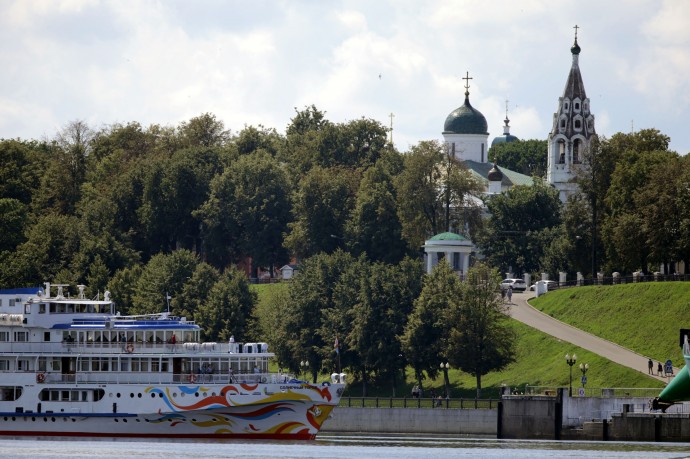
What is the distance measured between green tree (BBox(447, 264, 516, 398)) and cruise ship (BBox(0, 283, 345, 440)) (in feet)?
67.5

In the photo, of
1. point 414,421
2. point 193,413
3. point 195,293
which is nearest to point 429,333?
point 414,421

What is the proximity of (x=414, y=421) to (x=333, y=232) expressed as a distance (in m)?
54.9

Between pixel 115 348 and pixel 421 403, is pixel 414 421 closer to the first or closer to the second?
pixel 421 403

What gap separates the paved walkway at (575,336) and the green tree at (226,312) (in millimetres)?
18840

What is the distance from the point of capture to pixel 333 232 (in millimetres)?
181750

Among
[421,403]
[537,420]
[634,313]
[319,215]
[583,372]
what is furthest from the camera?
[319,215]

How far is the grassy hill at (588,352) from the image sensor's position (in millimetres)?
134750

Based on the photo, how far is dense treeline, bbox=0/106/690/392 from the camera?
484ft

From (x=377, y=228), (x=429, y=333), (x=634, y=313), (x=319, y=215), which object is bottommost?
(x=429, y=333)

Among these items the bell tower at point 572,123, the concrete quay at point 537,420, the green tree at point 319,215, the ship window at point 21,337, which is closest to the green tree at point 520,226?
the bell tower at point 572,123

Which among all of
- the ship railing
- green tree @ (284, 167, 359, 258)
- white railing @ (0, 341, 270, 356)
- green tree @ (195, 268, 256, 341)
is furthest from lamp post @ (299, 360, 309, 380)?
green tree @ (284, 167, 359, 258)

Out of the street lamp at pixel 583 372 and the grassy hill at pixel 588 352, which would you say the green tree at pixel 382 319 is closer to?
the grassy hill at pixel 588 352

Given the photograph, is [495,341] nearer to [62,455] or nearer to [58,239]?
[62,455]

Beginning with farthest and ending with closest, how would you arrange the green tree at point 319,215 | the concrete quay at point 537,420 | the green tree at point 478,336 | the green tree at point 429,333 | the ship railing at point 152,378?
the green tree at point 319,215 < the green tree at point 429,333 < the green tree at point 478,336 < the ship railing at point 152,378 < the concrete quay at point 537,420
